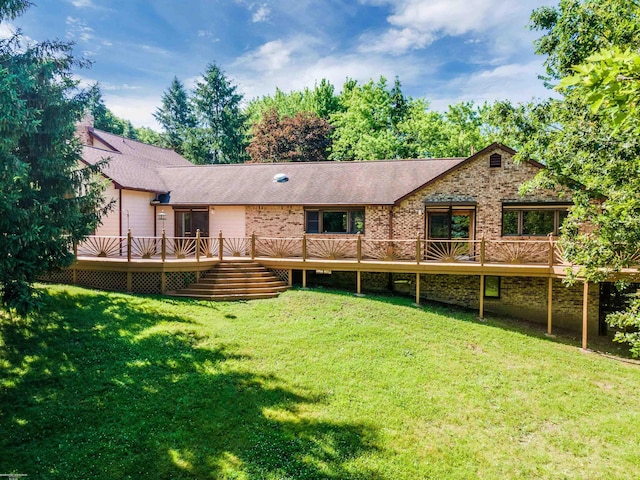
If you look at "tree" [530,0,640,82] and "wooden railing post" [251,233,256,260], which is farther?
"wooden railing post" [251,233,256,260]

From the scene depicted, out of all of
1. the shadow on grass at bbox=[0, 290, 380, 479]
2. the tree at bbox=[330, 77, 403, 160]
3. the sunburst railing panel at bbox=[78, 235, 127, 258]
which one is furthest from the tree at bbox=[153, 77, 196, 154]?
the shadow on grass at bbox=[0, 290, 380, 479]

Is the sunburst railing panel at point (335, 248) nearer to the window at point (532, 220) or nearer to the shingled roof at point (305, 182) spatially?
the shingled roof at point (305, 182)

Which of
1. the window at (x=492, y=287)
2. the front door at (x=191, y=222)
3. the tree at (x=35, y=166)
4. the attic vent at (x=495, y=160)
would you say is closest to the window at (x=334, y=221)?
the front door at (x=191, y=222)

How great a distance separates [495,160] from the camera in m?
15.5

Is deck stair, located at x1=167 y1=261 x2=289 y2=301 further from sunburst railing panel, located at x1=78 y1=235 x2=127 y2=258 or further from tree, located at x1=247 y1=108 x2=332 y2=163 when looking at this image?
tree, located at x1=247 y1=108 x2=332 y2=163

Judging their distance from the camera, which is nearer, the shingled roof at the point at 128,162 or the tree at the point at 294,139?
the shingled roof at the point at 128,162

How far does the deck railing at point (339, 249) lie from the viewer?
14398 millimetres

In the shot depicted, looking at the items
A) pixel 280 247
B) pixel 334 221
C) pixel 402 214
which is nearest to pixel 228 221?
pixel 280 247

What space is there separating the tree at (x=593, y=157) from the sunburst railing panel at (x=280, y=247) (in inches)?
391

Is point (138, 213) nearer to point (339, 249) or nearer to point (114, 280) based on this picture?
point (114, 280)

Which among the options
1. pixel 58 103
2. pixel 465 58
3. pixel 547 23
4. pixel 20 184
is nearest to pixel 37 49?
pixel 58 103

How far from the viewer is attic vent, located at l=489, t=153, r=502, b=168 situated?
50.8 feet

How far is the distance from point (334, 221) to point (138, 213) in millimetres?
9673

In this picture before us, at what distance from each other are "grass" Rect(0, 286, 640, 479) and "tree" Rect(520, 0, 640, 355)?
258 cm
